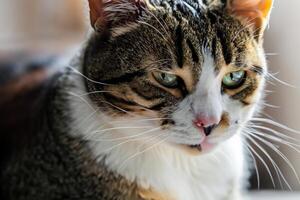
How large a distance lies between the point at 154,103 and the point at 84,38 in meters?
0.34

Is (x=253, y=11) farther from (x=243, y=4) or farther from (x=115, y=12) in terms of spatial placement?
(x=115, y=12)

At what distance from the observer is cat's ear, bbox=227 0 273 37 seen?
3.52 ft

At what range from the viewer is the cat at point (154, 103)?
101 centimetres

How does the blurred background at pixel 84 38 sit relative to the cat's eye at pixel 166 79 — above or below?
below

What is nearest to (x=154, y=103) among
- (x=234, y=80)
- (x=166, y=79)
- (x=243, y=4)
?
(x=166, y=79)

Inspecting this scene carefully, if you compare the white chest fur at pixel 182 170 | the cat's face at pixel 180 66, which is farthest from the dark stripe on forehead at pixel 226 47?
the white chest fur at pixel 182 170

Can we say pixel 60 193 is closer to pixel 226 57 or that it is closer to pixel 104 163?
pixel 104 163

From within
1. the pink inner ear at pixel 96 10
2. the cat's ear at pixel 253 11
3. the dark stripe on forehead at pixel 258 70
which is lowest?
the pink inner ear at pixel 96 10

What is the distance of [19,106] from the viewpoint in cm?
146

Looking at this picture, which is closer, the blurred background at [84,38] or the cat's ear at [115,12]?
the cat's ear at [115,12]

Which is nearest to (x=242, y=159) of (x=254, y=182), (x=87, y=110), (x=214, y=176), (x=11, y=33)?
(x=214, y=176)

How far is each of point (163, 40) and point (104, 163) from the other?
286 mm

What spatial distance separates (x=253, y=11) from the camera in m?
1.09

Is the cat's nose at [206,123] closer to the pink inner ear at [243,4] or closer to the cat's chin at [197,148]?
the cat's chin at [197,148]
